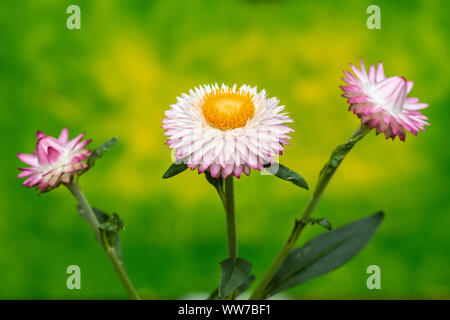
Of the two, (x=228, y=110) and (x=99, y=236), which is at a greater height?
(x=228, y=110)

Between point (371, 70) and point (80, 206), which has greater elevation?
point (371, 70)

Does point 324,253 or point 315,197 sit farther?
point 324,253

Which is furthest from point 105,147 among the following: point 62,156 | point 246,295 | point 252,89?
point 246,295

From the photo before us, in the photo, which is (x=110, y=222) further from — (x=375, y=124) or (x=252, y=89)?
(x=375, y=124)

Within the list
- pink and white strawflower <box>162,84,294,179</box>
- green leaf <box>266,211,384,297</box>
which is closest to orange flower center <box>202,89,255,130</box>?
pink and white strawflower <box>162,84,294,179</box>

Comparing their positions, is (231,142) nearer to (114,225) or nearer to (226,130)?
(226,130)

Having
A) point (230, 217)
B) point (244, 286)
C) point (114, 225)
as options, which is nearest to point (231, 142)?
point (230, 217)

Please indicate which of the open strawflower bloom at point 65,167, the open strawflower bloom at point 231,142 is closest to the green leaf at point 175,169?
the open strawflower bloom at point 231,142
